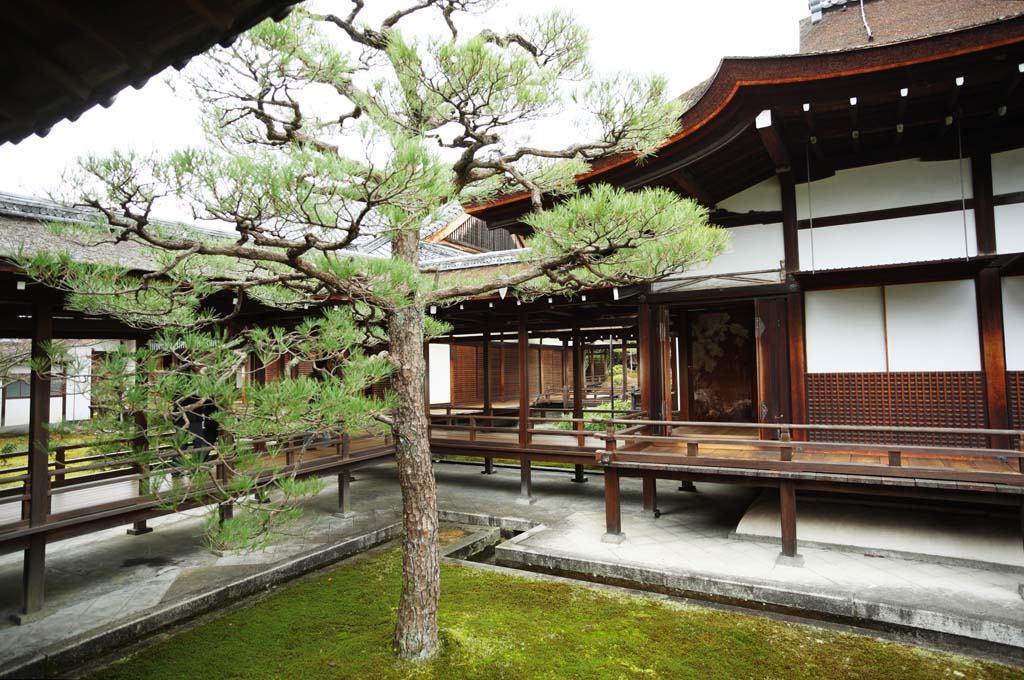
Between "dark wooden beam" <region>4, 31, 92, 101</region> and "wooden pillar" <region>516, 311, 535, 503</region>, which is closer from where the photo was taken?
"dark wooden beam" <region>4, 31, 92, 101</region>

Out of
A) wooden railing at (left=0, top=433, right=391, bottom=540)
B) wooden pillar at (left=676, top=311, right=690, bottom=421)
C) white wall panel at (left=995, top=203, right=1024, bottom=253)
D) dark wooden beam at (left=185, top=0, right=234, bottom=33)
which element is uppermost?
white wall panel at (left=995, top=203, right=1024, bottom=253)

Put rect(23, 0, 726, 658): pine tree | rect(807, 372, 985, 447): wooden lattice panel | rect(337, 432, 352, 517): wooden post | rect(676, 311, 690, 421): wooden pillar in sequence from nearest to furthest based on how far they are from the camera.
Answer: rect(23, 0, 726, 658): pine tree
rect(807, 372, 985, 447): wooden lattice panel
rect(337, 432, 352, 517): wooden post
rect(676, 311, 690, 421): wooden pillar

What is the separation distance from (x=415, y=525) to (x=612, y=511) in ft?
12.1

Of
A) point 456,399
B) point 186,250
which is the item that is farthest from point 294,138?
point 456,399

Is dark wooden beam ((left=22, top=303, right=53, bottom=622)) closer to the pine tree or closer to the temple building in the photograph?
the temple building

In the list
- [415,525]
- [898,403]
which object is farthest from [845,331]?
[415,525]

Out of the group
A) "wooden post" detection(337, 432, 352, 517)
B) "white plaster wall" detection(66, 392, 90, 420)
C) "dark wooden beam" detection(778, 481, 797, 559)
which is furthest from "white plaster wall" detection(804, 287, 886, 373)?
"white plaster wall" detection(66, 392, 90, 420)

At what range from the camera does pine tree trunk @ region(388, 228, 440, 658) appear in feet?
14.9

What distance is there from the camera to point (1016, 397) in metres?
6.61

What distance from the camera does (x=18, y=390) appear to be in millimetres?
17734

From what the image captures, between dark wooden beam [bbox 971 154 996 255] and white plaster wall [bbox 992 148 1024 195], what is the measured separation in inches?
2.4

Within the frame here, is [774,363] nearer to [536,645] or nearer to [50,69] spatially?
[536,645]

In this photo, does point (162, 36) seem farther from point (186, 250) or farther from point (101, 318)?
point (101, 318)

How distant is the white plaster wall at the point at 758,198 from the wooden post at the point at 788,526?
13.0ft
